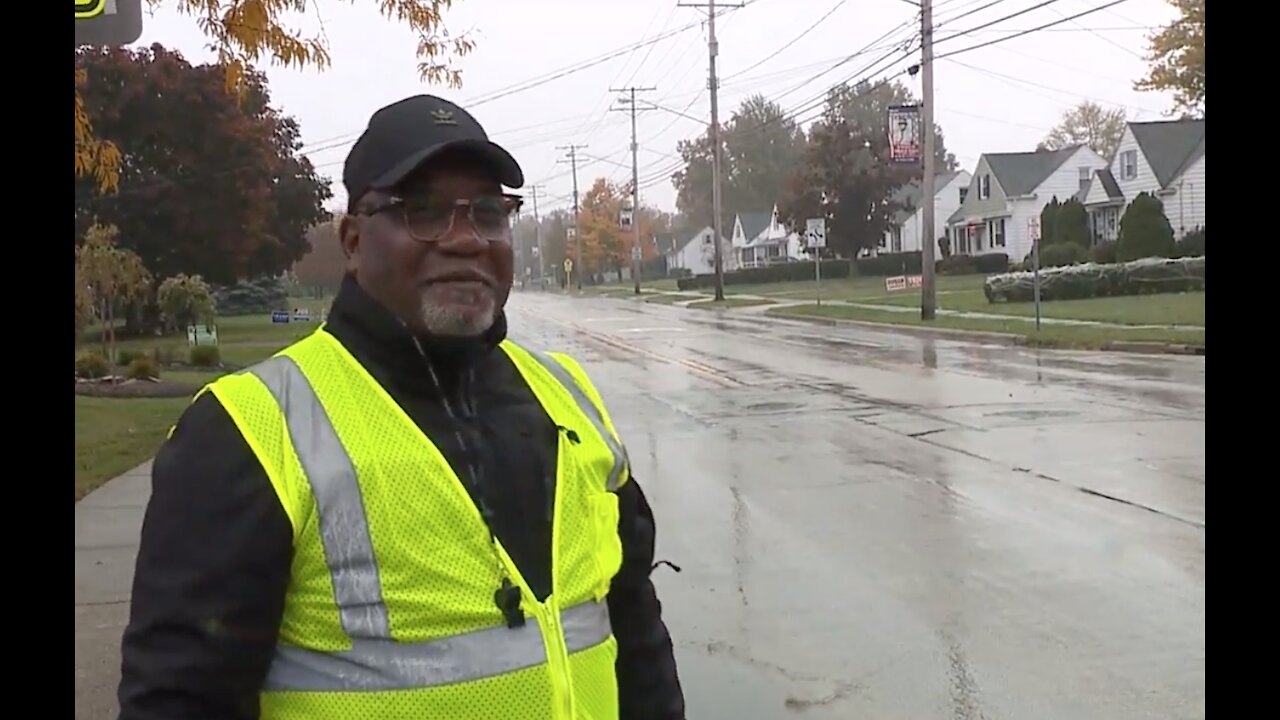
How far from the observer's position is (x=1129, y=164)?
5841 centimetres

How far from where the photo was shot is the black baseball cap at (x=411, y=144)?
205 cm

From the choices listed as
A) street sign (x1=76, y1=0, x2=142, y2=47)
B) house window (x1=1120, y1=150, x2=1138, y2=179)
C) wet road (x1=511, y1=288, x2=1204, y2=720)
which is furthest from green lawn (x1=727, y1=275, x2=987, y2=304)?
street sign (x1=76, y1=0, x2=142, y2=47)

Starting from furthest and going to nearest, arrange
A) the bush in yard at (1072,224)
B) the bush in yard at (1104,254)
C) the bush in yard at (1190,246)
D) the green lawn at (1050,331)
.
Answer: the bush in yard at (1072,224) < the bush in yard at (1104,254) < the bush in yard at (1190,246) < the green lawn at (1050,331)

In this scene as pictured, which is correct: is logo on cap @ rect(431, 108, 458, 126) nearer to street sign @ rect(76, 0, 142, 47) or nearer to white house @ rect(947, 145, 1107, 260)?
street sign @ rect(76, 0, 142, 47)

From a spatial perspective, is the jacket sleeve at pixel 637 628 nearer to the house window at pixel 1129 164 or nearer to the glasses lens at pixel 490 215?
the glasses lens at pixel 490 215

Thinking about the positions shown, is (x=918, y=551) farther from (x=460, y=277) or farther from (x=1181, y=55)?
(x=1181, y=55)

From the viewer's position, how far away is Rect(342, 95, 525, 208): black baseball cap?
80.9 inches

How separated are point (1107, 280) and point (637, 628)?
35112mm

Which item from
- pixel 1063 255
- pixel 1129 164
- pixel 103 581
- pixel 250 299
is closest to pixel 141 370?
pixel 103 581

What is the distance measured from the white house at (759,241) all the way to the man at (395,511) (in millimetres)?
96485

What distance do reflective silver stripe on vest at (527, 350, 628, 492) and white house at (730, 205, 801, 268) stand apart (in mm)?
96191

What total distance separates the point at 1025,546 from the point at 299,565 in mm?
6357

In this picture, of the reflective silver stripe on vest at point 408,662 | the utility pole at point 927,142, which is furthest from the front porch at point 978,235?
the reflective silver stripe on vest at point 408,662
